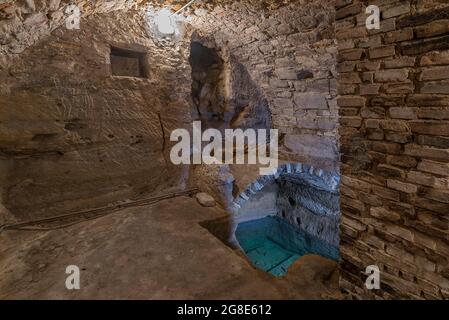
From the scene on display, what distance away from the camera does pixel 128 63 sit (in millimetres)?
4059

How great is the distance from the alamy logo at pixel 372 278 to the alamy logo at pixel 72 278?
6.92 feet

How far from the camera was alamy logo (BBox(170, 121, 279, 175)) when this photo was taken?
4457mm

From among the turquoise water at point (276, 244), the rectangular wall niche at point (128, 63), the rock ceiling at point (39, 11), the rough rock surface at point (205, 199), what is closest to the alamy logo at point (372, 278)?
the rough rock surface at point (205, 199)

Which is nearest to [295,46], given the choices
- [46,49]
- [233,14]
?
[233,14]

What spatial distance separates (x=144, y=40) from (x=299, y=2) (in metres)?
2.25

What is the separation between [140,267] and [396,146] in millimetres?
2163

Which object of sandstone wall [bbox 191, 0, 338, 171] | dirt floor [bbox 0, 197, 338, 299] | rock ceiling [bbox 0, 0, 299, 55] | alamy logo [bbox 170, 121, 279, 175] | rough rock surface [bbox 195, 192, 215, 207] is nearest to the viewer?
dirt floor [bbox 0, 197, 338, 299]

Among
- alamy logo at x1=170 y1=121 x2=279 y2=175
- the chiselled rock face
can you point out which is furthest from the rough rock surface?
alamy logo at x1=170 y1=121 x2=279 y2=175

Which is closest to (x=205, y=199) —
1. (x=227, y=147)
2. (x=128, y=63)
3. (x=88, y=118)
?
(x=227, y=147)

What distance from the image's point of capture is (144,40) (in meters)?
4.02

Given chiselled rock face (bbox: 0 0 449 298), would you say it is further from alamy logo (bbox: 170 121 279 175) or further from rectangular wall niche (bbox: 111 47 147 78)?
alamy logo (bbox: 170 121 279 175)

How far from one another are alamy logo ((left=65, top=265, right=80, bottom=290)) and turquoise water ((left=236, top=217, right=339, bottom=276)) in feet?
13.7

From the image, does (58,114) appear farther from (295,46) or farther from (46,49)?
(295,46)

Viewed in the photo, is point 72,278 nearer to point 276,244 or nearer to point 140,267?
point 140,267
